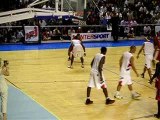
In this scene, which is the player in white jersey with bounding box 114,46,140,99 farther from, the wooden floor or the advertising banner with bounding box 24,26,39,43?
the advertising banner with bounding box 24,26,39,43

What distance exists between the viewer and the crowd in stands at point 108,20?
2572 centimetres

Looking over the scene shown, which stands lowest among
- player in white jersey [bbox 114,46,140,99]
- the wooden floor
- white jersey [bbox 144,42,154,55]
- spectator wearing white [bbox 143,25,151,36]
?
the wooden floor

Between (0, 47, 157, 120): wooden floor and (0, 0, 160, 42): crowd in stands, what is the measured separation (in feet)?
14.1

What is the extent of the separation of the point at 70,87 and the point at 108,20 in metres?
13.2

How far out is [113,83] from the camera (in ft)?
50.5

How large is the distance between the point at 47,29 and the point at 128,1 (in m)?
9.69

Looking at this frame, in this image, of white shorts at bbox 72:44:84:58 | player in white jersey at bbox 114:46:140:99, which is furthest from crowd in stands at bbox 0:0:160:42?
player in white jersey at bbox 114:46:140:99

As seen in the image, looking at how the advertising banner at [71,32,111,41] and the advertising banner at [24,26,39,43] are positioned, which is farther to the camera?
the advertising banner at [71,32,111,41]

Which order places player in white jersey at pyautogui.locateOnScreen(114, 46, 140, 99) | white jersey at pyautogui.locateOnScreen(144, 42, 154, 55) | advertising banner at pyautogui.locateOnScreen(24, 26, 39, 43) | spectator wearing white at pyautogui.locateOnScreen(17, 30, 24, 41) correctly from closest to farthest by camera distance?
player in white jersey at pyautogui.locateOnScreen(114, 46, 140, 99)
white jersey at pyautogui.locateOnScreen(144, 42, 154, 55)
advertising banner at pyautogui.locateOnScreen(24, 26, 39, 43)
spectator wearing white at pyautogui.locateOnScreen(17, 30, 24, 41)

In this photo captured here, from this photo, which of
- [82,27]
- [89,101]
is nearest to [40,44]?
Answer: [82,27]

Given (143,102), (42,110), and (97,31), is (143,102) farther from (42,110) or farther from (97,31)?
(97,31)

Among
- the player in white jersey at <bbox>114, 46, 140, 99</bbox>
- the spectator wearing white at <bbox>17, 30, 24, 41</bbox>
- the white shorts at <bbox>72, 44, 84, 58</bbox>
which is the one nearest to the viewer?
the player in white jersey at <bbox>114, 46, 140, 99</bbox>

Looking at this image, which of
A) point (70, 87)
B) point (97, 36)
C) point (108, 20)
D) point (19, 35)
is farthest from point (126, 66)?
point (108, 20)

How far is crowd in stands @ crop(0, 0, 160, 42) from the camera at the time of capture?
25719 millimetres
